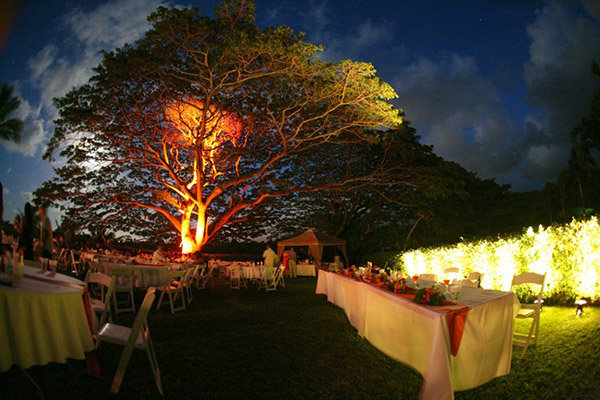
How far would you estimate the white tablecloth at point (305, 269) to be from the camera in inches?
745

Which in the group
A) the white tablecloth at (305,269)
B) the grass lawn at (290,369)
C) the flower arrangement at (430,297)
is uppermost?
the flower arrangement at (430,297)

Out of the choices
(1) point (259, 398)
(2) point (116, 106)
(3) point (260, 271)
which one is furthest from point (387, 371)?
(2) point (116, 106)

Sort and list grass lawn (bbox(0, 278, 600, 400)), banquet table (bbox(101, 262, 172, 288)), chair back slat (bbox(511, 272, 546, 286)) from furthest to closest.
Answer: banquet table (bbox(101, 262, 172, 288)), chair back slat (bbox(511, 272, 546, 286)), grass lawn (bbox(0, 278, 600, 400))

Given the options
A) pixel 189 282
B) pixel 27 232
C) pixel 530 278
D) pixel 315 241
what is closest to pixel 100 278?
pixel 189 282

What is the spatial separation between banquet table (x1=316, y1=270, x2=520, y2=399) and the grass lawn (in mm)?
153

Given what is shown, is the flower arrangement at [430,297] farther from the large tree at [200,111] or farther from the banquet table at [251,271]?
the large tree at [200,111]

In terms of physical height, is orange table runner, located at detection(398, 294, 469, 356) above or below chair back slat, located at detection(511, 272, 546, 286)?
below

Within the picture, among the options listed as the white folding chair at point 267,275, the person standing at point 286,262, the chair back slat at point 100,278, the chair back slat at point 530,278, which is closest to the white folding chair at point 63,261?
the white folding chair at point 267,275

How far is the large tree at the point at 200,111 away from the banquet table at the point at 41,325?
8817mm

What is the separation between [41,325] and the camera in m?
2.53

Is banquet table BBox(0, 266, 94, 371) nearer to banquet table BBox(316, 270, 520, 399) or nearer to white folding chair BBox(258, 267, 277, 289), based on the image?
banquet table BBox(316, 270, 520, 399)

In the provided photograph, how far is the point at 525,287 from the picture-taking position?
22.3ft

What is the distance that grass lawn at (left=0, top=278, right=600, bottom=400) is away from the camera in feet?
9.16

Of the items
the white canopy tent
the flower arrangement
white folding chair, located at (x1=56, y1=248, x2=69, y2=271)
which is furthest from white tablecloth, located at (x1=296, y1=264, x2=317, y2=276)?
the flower arrangement
